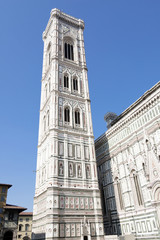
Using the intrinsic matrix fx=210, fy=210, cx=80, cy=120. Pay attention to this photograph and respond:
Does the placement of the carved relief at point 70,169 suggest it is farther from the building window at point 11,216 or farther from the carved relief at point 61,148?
the building window at point 11,216

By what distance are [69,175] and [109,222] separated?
815cm

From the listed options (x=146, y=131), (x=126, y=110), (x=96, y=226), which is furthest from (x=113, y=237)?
(x=126, y=110)

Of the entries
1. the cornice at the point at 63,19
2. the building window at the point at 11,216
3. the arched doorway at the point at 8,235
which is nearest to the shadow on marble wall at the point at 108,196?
A: the arched doorway at the point at 8,235

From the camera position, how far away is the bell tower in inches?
845

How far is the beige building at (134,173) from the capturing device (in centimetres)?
2034

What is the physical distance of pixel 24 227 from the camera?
55250mm

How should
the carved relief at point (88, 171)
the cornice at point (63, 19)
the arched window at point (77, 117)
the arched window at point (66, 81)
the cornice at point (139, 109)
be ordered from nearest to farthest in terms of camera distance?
the cornice at point (139, 109), the carved relief at point (88, 171), the arched window at point (77, 117), the arched window at point (66, 81), the cornice at point (63, 19)

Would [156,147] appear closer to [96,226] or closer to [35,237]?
[96,226]

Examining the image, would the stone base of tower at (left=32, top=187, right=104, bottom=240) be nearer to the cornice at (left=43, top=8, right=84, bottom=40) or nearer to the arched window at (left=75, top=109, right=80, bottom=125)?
the arched window at (left=75, top=109, right=80, bottom=125)

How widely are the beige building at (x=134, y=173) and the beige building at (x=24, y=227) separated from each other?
120 ft

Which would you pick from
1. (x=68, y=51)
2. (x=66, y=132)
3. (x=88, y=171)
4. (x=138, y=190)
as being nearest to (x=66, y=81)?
(x=68, y=51)

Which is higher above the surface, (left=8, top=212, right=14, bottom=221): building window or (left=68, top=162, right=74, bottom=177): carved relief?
(left=68, top=162, right=74, bottom=177): carved relief

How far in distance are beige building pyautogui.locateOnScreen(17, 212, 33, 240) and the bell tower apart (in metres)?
35.5

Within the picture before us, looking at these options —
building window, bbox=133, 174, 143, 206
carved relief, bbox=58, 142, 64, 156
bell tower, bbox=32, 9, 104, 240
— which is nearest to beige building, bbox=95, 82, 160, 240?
building window, bbox=133, 174, 143, 206
